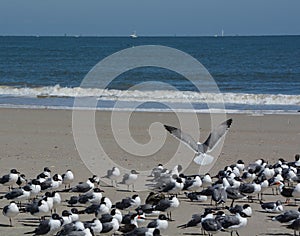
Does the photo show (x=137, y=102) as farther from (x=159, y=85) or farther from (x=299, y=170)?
(x=299, y=170)

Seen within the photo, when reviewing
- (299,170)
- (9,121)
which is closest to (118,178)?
(299,170)

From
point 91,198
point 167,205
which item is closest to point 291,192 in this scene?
point 167,205

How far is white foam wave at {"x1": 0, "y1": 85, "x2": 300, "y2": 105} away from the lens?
3331cm

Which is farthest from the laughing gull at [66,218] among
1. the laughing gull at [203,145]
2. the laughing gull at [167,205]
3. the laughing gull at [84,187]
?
the laughing gull at [203,145]

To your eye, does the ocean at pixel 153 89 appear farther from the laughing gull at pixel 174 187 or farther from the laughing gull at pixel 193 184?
the laughing gull at pixel 174 187

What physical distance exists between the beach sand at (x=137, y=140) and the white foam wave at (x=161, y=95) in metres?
7.14

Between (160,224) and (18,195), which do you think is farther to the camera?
(18,195)

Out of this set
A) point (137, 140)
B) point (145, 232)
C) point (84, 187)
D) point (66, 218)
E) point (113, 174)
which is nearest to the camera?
point (145, 232)

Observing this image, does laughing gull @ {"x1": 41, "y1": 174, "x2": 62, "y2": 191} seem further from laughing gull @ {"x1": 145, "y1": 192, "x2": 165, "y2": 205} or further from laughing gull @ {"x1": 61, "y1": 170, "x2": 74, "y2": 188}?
laughing gull @ {"x1": 145, "y1": 192, "x2": 165, "y2": 205}

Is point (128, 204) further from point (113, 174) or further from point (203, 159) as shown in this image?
point (203, 159)

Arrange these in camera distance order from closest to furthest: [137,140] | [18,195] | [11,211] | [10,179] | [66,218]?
[66,218] → [11,211] → [18,195] → [10,179] → [137,140]

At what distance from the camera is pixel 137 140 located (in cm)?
2009

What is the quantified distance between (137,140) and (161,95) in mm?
16699

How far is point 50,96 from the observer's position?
122 ft
